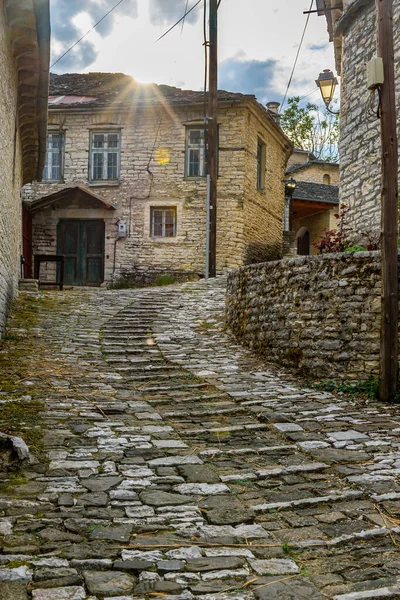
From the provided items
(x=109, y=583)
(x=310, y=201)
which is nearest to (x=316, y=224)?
(x=310, y=201)

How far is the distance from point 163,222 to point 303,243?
11376 millimetres

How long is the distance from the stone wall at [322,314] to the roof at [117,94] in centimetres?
1158

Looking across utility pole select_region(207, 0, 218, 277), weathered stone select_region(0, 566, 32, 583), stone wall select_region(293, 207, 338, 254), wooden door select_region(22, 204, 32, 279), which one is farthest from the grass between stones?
stone wall select_region(293, 207, 338, 254)

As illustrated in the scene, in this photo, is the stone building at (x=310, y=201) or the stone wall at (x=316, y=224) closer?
the stone building at (x=310, y=201)

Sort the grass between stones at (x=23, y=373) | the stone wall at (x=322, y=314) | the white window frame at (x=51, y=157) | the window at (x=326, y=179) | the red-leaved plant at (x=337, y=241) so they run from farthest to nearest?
1. the window at (x=326, y=179)
2. the white window frame at (x=51, y=157)
3. the red-leaved plant at (x=337, y=241)
4. the stone wall at (x=322, y=314)
5. the grass between stones at (x=23, y=373)

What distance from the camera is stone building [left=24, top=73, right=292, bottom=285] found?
18.2 meters

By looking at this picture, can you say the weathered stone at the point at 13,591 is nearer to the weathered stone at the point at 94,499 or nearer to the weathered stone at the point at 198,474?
the weathered stone at the point at 94,499

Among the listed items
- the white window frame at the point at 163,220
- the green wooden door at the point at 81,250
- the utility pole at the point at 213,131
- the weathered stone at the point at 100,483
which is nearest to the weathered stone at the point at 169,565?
the weathered stone at the point at 100,483

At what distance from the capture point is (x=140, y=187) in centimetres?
1845

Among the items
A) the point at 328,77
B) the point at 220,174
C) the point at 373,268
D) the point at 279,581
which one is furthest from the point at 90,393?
the point at 220,174

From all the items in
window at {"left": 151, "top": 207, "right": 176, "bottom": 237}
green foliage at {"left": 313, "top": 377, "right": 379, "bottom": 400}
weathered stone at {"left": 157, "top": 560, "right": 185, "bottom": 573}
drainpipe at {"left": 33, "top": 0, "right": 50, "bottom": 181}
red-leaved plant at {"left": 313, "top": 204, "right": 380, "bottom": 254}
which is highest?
→ drainpipe at {"left": 33, "top": 0, "right": 50, "bottom": 181}

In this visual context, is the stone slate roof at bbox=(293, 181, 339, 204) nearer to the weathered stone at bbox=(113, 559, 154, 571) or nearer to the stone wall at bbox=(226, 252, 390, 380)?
the stone wall at bbox=(226, 252, 390, 380)

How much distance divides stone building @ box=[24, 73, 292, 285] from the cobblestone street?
11519 mm

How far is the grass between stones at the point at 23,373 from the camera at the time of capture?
15.0ft
